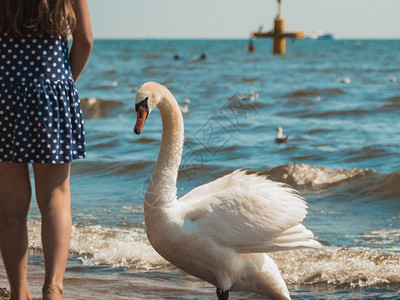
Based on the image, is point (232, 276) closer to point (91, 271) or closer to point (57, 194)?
point (57, 194)

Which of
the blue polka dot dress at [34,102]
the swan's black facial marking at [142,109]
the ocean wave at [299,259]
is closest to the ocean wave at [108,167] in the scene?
the ocean wave at [299,259]

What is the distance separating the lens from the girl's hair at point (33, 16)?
3070mm

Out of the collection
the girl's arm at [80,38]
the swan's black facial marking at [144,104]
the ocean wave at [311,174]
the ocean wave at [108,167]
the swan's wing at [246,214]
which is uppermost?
the girl's arm at [80,38]

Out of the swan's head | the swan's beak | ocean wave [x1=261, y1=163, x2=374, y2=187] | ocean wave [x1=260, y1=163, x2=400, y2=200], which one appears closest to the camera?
the swan's beak

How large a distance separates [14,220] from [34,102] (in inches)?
23.4

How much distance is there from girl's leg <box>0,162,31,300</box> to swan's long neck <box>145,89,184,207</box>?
79 centimetres

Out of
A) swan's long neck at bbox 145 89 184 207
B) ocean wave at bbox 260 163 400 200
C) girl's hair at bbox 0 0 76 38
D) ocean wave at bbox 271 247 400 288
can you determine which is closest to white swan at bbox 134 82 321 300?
swan's long neck at bbox 145 89 184 207

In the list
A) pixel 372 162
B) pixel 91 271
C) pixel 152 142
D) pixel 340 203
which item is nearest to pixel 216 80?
pixel 152 142

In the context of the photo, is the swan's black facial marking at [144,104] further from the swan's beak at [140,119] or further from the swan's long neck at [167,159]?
the swan's long neck at [167,159]

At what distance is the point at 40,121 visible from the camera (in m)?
3.07

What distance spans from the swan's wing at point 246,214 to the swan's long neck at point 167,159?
128 millimetres

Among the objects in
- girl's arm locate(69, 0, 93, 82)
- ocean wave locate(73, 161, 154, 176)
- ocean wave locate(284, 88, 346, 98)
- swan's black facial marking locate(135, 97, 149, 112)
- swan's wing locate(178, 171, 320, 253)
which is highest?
girl's arm locate(69, 0, 93, 82)

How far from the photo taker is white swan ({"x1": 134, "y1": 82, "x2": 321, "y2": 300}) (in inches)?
147

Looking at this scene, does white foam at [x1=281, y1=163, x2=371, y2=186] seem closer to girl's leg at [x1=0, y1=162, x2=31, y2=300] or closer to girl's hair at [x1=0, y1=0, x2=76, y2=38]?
girl's leg at [x1=0, y1=162, x2=31, y2=300]
